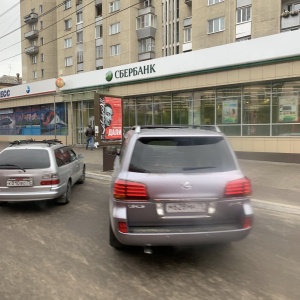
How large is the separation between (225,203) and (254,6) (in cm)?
2853

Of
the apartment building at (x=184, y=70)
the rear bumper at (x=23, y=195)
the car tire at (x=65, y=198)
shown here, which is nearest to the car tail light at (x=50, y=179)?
the rear bumper at (x=23, y=195)

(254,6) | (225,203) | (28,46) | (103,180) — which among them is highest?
(28,46)

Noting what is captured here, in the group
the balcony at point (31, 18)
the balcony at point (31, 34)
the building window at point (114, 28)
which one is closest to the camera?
the building window at point (114, 28)

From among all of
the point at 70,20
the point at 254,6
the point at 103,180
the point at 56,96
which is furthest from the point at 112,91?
the point at 70,20

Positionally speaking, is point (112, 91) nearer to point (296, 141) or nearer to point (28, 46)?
point (296, 141)

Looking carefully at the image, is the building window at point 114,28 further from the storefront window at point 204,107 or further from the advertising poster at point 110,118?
the advertising poster at point 110,118

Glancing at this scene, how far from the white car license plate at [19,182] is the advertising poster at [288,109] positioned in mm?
11108

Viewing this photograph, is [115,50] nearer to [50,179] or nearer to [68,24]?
[68,24]

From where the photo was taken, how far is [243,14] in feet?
93.3

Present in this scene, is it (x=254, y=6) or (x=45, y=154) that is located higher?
(x=254, y=6)

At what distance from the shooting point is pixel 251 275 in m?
3.63

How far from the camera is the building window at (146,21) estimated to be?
1433 inches

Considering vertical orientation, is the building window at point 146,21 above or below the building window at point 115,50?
above

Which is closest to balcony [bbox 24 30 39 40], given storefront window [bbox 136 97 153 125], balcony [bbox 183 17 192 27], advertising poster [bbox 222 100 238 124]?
balcony [bbox 183 17 192 27]
